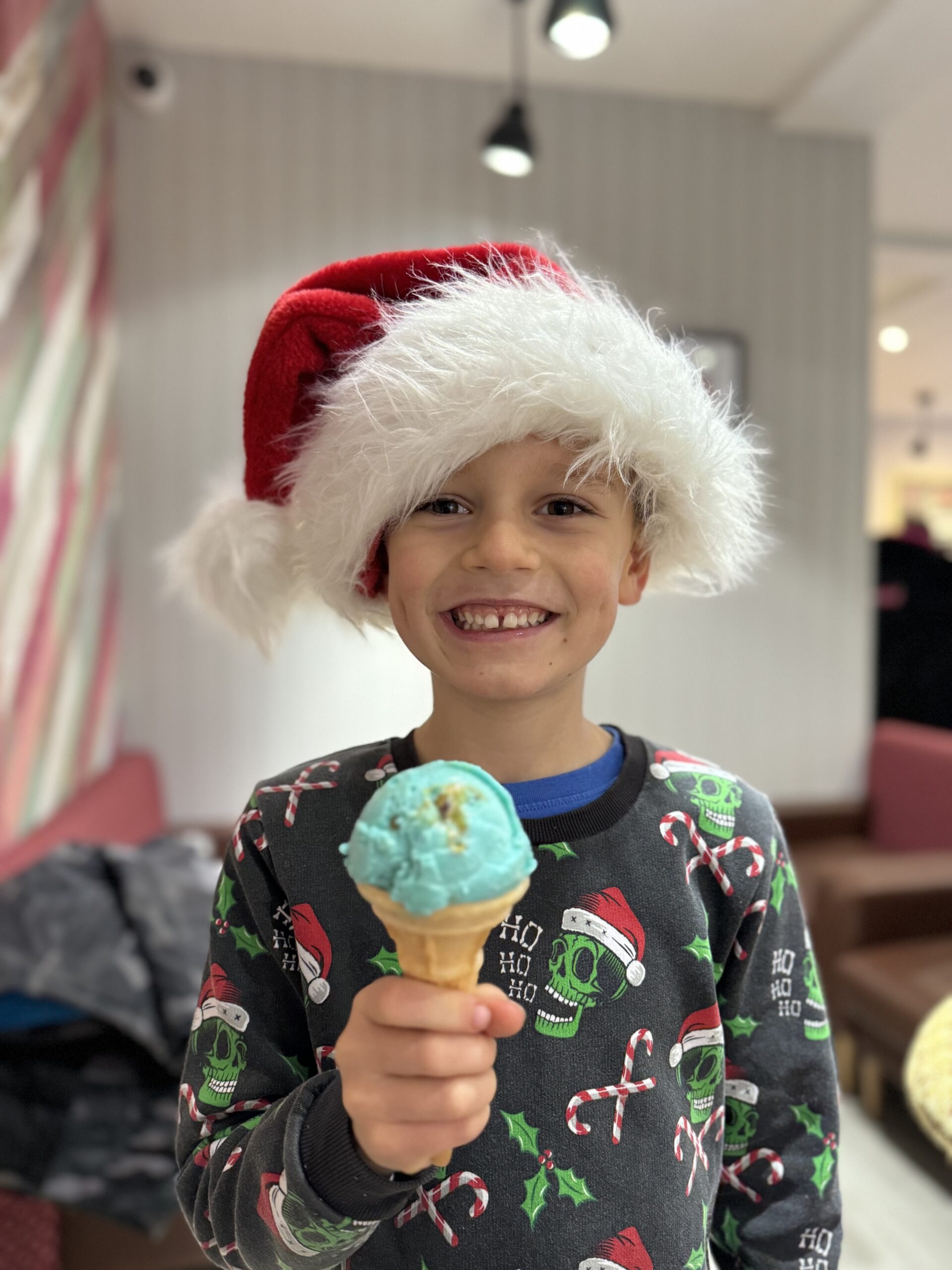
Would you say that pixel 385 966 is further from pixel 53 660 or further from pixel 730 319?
pixel 730 319

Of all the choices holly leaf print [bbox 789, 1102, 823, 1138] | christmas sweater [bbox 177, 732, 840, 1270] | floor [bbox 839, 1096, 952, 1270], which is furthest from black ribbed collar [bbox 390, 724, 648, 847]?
floor [bbox 839, 1096, 952, 1270]

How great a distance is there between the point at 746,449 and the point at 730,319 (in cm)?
307

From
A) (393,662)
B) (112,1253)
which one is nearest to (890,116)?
(393,662)

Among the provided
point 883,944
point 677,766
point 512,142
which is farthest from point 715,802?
point 512,142

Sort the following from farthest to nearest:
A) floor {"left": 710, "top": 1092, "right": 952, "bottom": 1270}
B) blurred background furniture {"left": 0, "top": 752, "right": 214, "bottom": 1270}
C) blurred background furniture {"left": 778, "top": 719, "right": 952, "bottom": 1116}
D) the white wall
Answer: the white wall → blurred background furniture {"left": 778, "top": 719, "right": 952, "bottom": 1116} → floor {"left": 710, "top": 1092, "right": 952, "bottom": 1270} → blurred background furniture {"left": 0, "top": 752, "right": 214, "bottom": 1270}

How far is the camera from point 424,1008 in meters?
0.55

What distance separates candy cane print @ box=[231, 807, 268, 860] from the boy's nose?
1.01 ft

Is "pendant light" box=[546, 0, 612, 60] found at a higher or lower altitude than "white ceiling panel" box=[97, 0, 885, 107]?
lower

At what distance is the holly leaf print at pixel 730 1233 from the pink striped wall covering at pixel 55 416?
75.9 inches

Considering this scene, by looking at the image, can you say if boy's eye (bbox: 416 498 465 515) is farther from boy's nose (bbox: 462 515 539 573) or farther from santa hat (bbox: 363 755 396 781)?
santa hat (bbox: 363 755 396 781)

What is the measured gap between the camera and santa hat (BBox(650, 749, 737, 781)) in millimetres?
876

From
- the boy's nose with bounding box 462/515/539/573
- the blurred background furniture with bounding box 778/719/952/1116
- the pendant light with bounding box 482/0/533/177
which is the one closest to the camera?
the boy's nose with bounding box 462/515/539/573

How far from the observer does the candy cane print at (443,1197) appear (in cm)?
75

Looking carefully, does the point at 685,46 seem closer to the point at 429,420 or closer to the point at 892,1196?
the point at 429,420
